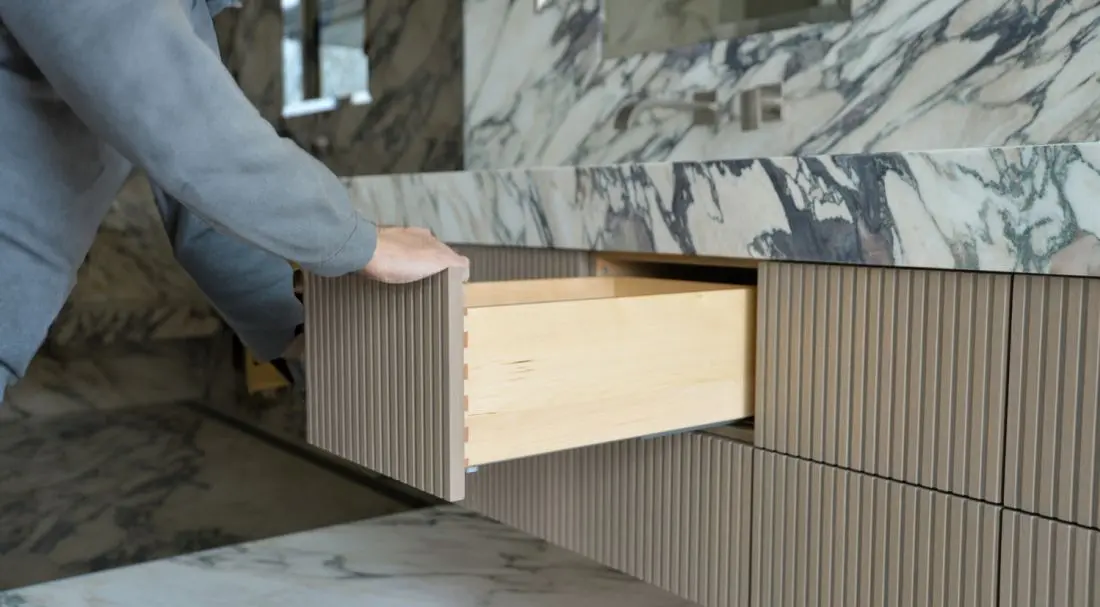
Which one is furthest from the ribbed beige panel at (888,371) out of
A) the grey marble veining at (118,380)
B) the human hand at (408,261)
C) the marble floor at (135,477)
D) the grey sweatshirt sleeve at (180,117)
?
the grey marble veining at (118,380)

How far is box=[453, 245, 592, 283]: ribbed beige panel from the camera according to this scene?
1.34 meters

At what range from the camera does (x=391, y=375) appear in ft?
3.25

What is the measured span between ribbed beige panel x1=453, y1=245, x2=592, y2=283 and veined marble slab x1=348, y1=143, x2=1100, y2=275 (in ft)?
0.07

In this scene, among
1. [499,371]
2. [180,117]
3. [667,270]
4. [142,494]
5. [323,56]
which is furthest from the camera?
[323,56]

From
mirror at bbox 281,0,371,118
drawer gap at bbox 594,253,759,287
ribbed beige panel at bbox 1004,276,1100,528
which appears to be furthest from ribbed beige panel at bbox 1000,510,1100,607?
mirror at bbox 281,0,371,118

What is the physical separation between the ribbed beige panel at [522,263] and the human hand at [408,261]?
0.40m

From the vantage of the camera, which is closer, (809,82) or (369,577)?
(809,82)

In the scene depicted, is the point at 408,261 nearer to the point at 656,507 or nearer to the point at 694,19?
the point at 656,507

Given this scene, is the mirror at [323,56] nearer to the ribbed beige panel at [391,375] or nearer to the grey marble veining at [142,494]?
the grey marble veining at [142,494]

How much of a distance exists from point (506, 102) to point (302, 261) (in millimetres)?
1109

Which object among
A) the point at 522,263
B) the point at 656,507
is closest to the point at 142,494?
the point at 522,263

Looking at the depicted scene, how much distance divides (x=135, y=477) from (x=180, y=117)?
153 centimetres

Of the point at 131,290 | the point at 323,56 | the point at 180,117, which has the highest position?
the point at 323,56

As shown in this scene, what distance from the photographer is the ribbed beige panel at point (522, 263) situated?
1340mm
